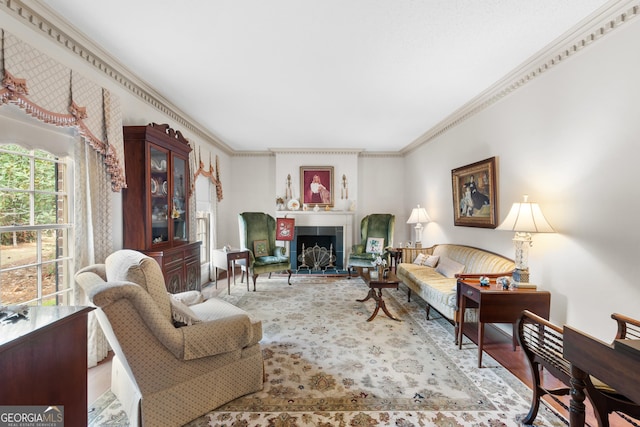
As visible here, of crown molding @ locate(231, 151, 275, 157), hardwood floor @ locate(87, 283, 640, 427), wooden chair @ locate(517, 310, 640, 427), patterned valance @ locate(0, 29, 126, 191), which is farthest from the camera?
crown molding @ locate(231, 151, 275, 157)

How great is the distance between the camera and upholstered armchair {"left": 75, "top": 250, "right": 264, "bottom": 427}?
1.49 metres

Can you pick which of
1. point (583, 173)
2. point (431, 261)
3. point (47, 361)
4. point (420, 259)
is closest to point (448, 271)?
point (431, 261)

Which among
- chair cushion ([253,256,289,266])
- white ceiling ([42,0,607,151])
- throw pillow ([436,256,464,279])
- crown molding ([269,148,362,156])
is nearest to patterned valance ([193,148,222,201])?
white ceiling ([42,0,607,151])

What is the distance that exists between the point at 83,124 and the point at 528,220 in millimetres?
3979

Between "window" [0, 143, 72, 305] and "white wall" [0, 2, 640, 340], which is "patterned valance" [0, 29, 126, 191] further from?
"window" [0, 143, 72, 305]

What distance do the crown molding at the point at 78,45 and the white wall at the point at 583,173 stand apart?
4152 mm

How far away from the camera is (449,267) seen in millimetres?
3836

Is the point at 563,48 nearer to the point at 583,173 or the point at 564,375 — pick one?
the point at 583,173

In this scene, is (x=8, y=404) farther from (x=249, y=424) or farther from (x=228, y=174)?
(x=228, y=174)

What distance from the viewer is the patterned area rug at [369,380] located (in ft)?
5.97

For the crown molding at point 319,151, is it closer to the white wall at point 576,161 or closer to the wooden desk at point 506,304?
the white wall at point 576,161

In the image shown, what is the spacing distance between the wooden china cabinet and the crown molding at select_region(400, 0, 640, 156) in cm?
385

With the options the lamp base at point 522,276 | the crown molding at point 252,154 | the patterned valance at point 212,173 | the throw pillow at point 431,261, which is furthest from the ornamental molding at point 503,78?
the crown molding at point 252,154

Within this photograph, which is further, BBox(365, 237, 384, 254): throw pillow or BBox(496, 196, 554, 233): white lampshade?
BBox(365, 237, 384, 254): throw pillow
